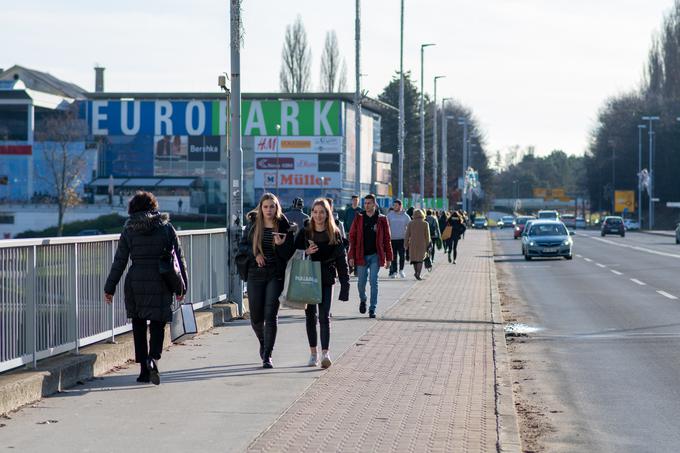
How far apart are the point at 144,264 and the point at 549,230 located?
3381 cm

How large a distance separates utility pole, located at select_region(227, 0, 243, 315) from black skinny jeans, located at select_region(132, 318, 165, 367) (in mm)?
6113

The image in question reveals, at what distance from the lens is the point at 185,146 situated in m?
89.4

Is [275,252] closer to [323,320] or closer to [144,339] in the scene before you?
[323,320]

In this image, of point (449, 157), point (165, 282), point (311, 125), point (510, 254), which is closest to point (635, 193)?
point (449, 157)

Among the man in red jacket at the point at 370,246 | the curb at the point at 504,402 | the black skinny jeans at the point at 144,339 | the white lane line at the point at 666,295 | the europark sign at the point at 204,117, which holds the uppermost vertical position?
the europark sign at the point at 204,117

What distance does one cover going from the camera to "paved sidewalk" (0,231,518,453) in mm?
7609

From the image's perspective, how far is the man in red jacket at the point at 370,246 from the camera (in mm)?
17266

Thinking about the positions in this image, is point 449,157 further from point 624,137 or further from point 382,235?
point 382,235

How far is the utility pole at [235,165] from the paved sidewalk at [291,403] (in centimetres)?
195

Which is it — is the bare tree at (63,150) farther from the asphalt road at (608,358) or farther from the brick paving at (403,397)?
the brick paving at (403,397)

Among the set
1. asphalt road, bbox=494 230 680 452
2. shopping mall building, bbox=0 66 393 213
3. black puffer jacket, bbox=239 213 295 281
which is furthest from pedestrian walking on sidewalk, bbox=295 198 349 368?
shopping mall building, bbox=0 66 393 213

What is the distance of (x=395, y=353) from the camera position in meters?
12.7

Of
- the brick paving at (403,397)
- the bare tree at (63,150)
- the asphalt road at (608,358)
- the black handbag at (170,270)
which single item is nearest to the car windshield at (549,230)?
the asphalt road at (608,358)

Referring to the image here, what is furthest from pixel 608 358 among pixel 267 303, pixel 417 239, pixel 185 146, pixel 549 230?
pixel 185 146
